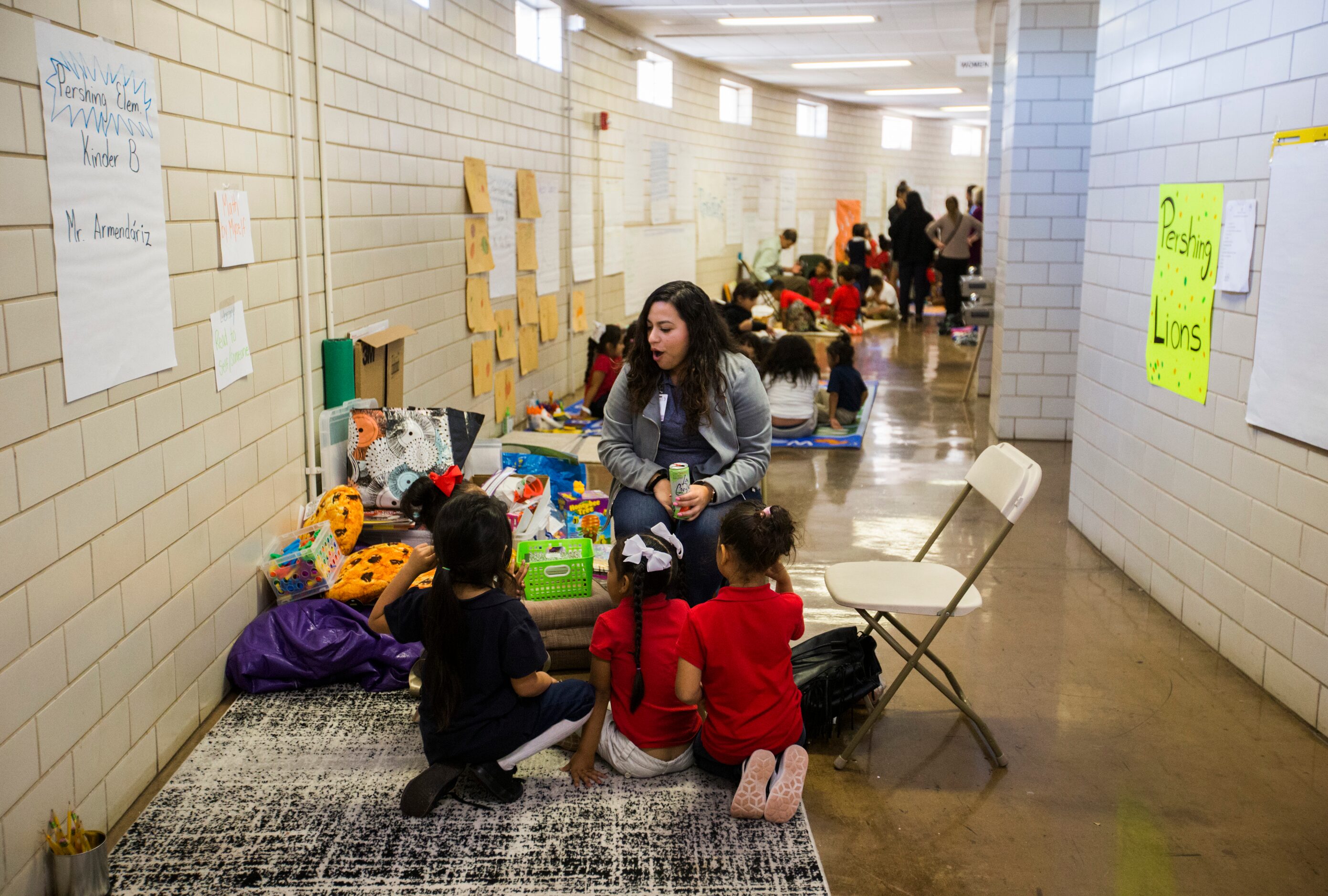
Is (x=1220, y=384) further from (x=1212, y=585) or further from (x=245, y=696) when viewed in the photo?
(x=245, y=696)

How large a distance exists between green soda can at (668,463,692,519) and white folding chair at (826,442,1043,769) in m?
0.50

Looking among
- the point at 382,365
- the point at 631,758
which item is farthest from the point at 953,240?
the point at 631,758

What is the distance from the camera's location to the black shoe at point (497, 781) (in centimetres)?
277

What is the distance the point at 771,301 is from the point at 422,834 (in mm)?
10724

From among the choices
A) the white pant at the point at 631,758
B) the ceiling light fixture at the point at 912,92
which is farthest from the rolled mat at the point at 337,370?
the ceiling light fixture at the point at 912,92

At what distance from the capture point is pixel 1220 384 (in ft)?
12.5

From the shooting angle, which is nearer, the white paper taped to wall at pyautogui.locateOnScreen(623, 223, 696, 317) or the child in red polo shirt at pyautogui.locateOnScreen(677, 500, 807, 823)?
the child in red polo shirt at pyautogui.locateOnScreen(677, 500, 807, 823)

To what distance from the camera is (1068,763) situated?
305 centimetres

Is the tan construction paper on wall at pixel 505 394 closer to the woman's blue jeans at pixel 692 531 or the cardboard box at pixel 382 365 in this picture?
the cardboard box at pixel 382 365

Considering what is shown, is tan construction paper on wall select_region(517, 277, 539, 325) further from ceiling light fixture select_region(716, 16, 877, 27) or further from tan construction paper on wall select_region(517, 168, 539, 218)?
ceiling light fixture select_region(716, 16, 877, 27)

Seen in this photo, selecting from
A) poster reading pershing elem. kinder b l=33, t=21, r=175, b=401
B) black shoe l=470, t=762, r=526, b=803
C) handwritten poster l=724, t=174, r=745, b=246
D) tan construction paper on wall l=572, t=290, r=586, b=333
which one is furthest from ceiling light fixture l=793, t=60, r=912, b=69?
black shoe l=470, t=762, r=526, b=803

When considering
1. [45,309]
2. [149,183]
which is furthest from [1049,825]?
[149,183]

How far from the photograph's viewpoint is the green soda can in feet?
10.7

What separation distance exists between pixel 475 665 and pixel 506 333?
4.57 m
